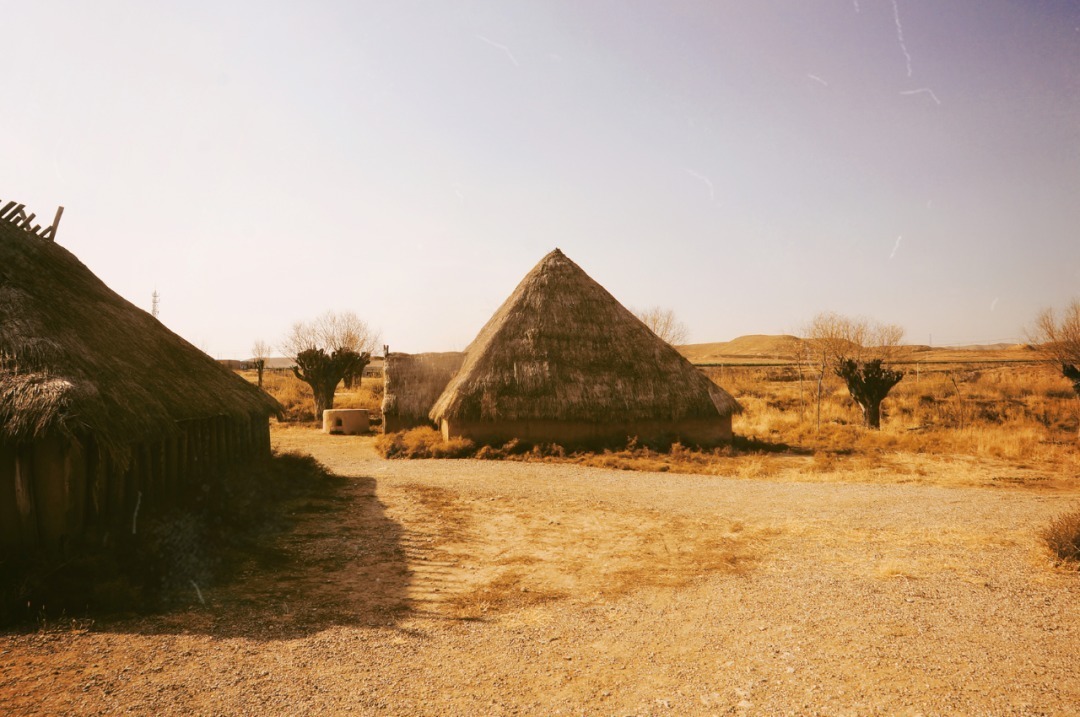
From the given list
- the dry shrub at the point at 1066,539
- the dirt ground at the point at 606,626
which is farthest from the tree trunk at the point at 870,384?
the dry shrub at the point at 1066,539

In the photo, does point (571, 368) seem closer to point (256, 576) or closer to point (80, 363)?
point (256, 576)

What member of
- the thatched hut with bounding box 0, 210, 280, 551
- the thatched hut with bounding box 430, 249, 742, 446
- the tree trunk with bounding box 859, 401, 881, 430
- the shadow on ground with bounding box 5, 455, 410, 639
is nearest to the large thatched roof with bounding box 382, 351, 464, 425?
the thatched hut with bounding box 430, 249, 742, 446

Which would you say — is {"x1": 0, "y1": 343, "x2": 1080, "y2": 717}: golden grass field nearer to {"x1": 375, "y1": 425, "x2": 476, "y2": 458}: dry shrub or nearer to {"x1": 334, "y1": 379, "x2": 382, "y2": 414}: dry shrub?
{"x1": 375, "y1": 425, "x2": 476, "y2": 458}: dry shrub

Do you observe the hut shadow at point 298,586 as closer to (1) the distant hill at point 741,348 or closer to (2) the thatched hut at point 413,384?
(2) the thatched hut at point 413,384

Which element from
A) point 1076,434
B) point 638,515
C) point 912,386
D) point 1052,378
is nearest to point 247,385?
point 638,515

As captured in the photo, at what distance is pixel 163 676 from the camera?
4.64 metres

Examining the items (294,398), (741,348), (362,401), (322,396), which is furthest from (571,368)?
(741,348)

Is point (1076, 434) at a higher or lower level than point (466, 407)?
lower

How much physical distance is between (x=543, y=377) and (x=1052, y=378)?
33390 millimetres

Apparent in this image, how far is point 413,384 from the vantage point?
20.0 metres

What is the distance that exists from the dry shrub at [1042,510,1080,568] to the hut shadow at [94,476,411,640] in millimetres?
7804

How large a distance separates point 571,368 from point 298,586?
1188cm

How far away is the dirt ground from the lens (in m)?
4.40

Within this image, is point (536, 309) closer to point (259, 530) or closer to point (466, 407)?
point (466, 407)
